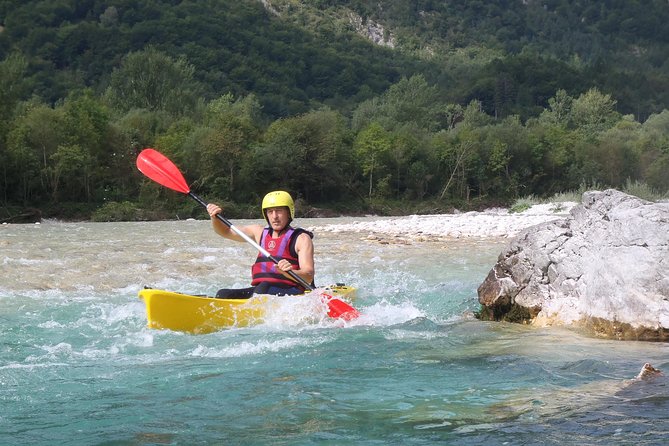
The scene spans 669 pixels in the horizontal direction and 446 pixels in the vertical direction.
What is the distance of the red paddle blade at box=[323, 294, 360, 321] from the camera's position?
24.0 feet

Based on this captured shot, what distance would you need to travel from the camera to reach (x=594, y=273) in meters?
6.79

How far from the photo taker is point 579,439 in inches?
149

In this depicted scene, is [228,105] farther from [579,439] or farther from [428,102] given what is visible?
[579,439]

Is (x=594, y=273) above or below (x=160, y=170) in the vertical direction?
below

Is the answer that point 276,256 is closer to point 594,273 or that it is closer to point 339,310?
point 339,310

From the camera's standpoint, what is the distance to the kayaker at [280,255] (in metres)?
7.42

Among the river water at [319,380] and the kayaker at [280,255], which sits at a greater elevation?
the kayaker at [280,255]

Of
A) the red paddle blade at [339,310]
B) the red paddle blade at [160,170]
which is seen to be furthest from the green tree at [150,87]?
the red paddle blade at [339,310]

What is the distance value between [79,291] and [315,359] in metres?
5.06

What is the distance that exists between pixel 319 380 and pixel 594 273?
115 inches

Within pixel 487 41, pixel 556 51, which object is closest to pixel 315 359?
pixel 487 41

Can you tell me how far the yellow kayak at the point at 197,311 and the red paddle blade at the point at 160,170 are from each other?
8.43ft

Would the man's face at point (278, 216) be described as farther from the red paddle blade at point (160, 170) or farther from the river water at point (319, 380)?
the red paddle blade at point (160, 170)

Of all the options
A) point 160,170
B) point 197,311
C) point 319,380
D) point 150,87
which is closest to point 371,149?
point 150,87
